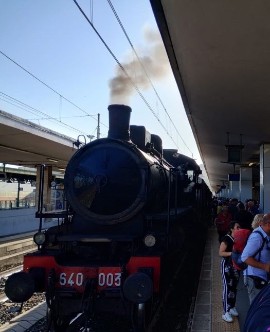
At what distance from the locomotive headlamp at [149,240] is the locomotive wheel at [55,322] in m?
1.42

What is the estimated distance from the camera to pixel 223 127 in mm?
11703

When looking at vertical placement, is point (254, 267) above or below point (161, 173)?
below

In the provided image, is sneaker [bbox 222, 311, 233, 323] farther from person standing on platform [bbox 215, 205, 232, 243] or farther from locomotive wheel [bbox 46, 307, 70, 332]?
person standing on platform [bbox 215, 205, 232, 243]

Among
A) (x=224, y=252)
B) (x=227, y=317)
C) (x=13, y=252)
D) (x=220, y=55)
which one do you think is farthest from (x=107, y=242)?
(x=13, y=252)

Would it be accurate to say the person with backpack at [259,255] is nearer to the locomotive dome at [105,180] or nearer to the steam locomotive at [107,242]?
the steam locomotive at [107,242]

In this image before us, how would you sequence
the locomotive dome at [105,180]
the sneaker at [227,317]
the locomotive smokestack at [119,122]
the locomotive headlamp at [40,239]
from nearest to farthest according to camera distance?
1. the sneaker at [227,317]
2. the locomotive headlamp at [40,239]
3. the locomotive dome at [105,180]
4. the locomotive smokestack at [119,122]

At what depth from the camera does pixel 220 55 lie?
19.0 ft

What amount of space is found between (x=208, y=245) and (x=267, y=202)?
307 centimetres

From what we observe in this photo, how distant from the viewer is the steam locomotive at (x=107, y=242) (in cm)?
463

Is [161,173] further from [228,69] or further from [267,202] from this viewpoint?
[267,202]

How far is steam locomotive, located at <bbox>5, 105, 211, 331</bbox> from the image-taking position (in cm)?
463

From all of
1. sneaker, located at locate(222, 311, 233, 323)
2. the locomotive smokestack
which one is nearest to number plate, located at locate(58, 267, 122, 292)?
sneaker, located at locate(222, 311, 233, 323)

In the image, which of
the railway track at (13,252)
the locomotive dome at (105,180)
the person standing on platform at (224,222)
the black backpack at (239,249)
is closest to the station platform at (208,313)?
the black backpack at (239,249)

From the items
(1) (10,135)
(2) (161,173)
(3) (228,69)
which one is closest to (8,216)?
(1) (10,135)
